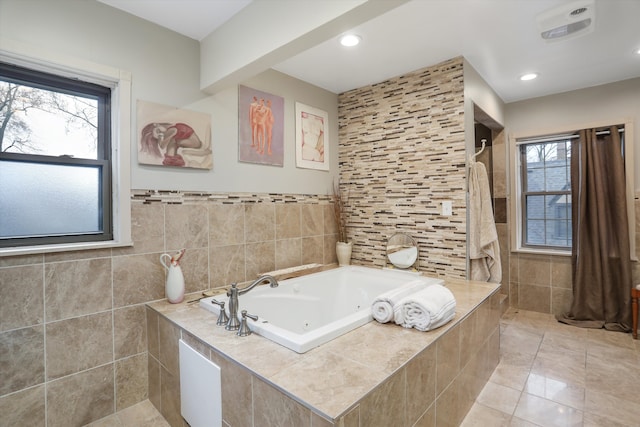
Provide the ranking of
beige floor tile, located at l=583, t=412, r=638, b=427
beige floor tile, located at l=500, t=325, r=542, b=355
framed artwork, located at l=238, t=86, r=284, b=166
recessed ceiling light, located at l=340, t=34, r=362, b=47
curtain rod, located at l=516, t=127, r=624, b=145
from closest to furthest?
1. beige floor tile, located at l=583, t=412, r=638, b=427
2. recessed ceiling light, located at l=340, t=34, r=362, b=47
3. framed artwork, located at l=238, t=86, r=284, b=166
4. beige floor tile, located at l=500, t=325, r=542, b=355
5. curtain rod, located at l=516, t=127, r=624, b=145

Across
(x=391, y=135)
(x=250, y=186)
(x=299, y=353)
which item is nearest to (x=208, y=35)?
(x=250, y=186)

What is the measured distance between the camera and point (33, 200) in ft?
5.63

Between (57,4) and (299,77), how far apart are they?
Answer: 1.77 meters

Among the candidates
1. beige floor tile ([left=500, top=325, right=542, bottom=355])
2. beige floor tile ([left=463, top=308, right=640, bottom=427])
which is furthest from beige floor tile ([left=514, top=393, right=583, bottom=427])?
beige floor tile ([left=500, top=325, right=542, bottom=355])

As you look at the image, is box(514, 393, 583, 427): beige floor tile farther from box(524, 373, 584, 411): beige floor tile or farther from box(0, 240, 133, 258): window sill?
box(0, 240, 133, 258): window sill

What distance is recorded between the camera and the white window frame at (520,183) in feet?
9.84

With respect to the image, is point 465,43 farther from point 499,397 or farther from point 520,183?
point 499,397

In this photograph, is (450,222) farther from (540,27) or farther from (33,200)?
(33,200)

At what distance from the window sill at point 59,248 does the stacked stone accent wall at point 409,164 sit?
7.03 feet

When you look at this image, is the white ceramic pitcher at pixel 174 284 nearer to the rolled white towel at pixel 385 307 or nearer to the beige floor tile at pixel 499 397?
the rolled white towel at pixel 385 307

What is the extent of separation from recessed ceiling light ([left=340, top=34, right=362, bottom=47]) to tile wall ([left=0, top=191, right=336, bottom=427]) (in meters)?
1.41

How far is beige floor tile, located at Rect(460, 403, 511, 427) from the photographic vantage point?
5.91 ft

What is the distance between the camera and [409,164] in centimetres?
288

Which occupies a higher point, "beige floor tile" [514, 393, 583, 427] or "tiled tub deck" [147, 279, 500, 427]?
"tiled tub deck" [147, 279, 500, 427]
